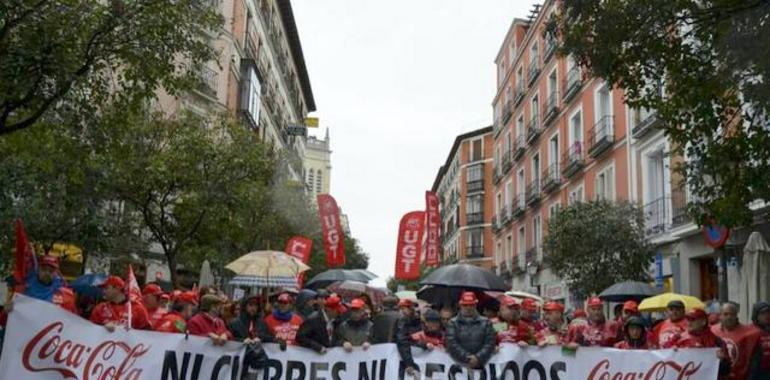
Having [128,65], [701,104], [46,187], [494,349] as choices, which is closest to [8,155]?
[46,187]

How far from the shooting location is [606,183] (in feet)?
96.7

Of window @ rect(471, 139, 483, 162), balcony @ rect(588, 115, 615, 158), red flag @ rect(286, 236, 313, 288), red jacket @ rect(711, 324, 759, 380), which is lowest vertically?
red jacket @ rect(711, 324, 759, 380)

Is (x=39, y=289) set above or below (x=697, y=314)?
above

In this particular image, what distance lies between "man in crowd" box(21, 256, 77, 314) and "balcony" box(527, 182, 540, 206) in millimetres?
30846

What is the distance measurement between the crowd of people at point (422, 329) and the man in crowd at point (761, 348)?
0.4 inches

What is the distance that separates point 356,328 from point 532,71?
32200mm

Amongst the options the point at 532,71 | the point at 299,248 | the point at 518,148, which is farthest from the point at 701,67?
the point at 518,148

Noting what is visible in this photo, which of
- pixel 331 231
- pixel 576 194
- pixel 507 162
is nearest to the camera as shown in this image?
pixel 331 231

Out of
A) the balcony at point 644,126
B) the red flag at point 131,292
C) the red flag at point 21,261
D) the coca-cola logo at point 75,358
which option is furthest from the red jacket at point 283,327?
the balcony at point 644,126

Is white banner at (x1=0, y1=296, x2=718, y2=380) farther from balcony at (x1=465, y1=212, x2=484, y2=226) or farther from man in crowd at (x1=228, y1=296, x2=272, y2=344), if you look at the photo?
balcony at (x1=465, y1=212, x2=484, y2=226)

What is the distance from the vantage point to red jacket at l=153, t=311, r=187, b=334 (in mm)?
8672

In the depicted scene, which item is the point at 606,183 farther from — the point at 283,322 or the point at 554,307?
the point at 283,322

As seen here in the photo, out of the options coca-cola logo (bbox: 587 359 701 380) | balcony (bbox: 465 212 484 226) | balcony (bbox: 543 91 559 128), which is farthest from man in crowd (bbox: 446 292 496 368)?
balcony (bbox: 465 212 484 226)

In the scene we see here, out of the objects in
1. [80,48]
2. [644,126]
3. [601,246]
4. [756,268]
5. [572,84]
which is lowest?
[756,268]
